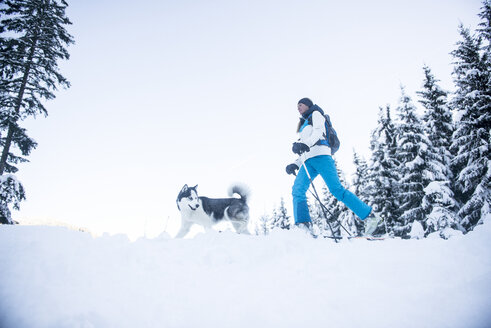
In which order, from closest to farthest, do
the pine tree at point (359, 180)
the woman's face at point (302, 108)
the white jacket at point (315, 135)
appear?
the white jacket at point (315, 135) → the woman's face at point (302, 108) → the pine tree at point (359, 180)

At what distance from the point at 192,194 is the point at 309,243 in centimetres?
472

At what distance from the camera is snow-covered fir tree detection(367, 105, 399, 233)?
18609 millimetres

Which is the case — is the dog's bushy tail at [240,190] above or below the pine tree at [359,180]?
below

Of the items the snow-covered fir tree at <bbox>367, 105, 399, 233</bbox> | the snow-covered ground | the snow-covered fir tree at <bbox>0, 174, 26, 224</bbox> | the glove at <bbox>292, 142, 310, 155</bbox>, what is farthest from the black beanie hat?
the snow-covered fir tree at <bbox>367, 105, 399, 233</bbox>

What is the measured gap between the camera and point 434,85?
17.9 meters

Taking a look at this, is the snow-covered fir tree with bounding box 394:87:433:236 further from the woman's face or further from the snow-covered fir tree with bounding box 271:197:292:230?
the snow-covered fir tree with bounding box 271:197:292:230

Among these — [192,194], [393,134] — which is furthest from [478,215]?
[192,194]

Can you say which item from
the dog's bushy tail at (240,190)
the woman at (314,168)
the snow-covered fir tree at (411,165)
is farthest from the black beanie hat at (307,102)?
the snow-covered fir tree at (411,165)

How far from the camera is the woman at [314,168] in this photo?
4.30 m

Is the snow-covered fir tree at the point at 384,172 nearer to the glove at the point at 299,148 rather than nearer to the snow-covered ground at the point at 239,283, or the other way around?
the glove at the point at 299,148

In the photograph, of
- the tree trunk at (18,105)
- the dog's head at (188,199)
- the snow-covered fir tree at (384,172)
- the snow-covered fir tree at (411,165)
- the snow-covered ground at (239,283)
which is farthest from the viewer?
the snow-covered fir tree at (384,172)

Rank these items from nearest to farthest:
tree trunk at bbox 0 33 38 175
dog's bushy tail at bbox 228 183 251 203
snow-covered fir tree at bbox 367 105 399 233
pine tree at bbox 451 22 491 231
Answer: dog's bushy tail at bbox 228 183 251 203
tree trunk at bbox 0 33 38 175
pine tree at bbox 451 22 491 231
snow-covered fir tree at bbox 367 105 399 233

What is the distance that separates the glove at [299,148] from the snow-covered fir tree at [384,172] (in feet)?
53.2

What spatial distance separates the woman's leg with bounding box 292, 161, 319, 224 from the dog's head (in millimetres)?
3313
